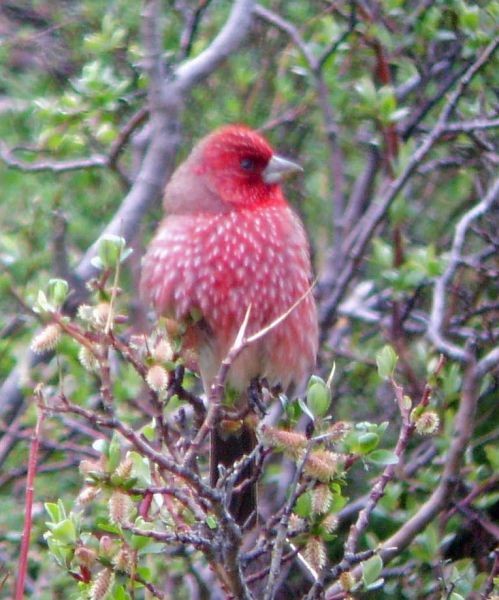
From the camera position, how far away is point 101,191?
6.24 metres

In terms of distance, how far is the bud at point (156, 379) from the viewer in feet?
9.52

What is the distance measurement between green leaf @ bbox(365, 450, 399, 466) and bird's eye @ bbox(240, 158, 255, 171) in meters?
2.29

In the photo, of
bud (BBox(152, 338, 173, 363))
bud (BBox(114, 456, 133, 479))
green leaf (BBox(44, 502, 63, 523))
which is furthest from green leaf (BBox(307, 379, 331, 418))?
green leaf (BBox(44, 502, 63, 523))

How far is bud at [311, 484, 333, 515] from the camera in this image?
300 cm

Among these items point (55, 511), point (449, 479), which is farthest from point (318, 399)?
point (449, 479)

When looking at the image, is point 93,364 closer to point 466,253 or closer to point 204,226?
point 204,226

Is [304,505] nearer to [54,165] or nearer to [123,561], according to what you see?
[123,561]

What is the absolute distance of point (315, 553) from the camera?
3094 mm

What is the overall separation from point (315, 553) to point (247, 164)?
2.45m

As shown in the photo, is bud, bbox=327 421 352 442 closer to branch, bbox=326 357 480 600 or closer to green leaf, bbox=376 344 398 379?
green leaf, bbox=376 344 398 379

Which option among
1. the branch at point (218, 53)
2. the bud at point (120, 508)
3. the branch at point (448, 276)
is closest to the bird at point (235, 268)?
the branch at point (448, 276)

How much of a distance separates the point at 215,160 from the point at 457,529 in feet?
6.01

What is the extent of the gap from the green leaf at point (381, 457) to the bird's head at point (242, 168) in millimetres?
2145

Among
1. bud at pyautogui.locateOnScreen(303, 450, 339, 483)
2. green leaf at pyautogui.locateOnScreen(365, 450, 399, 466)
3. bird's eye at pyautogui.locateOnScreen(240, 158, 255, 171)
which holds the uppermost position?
bud at pyautogui.locateOnScreen(303, 450, 339, 483)
